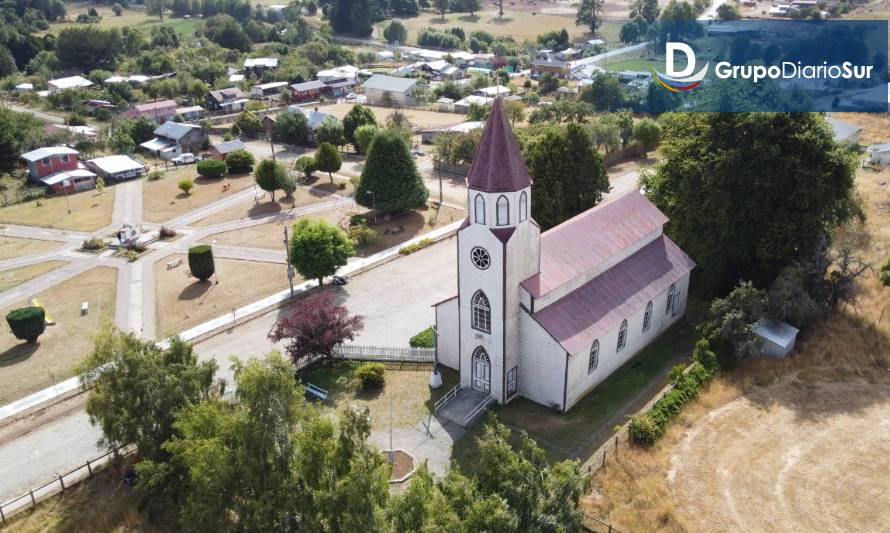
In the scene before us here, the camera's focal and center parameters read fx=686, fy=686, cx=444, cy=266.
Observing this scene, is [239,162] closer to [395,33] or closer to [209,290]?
[209,290]

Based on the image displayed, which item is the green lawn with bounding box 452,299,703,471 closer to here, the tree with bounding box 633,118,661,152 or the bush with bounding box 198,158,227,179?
the tree with bounding box 633,118,661,152

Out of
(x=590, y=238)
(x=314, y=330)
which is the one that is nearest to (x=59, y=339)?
(x=314, y=330)

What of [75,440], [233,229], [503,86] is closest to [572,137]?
[233,229]

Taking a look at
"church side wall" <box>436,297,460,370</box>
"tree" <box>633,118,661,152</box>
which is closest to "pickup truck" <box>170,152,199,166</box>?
"tree" <box>633,118,661,152</box>

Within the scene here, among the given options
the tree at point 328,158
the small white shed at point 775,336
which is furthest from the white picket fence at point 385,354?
the tree at point 328,158

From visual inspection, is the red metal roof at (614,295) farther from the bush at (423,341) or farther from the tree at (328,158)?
the tree at (328,158)

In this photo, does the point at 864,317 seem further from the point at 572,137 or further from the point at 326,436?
the point at 326,436
